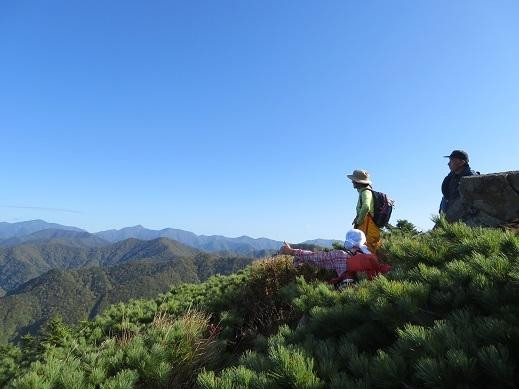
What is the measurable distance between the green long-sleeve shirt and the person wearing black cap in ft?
9.48

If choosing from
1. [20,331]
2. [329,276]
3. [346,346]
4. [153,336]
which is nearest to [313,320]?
[346,346]

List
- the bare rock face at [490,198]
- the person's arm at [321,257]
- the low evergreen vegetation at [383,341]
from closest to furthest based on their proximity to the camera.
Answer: the low evergreen vegetation at [383,341]
the person's arm at [321,257]
the bare rock face at [490,198]

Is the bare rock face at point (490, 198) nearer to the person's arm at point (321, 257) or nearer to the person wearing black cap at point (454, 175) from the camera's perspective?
the person wearing black cap at point (454, 175)

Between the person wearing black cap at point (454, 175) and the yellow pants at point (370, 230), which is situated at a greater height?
the person wearing black cap at point (454, 175)

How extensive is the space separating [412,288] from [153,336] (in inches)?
135

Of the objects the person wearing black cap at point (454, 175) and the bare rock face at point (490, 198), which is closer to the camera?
the bare rock face at point (490, 198)

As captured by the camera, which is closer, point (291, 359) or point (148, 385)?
point (291, 359)

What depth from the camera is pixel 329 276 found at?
768 cm

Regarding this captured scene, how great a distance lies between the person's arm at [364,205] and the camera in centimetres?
809

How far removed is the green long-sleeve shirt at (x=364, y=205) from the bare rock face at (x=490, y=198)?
306 centimetres

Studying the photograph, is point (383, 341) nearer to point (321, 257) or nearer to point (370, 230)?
point (321, 257)

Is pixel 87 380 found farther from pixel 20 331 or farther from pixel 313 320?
pixel 20 331

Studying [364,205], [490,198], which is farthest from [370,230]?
[490,198]

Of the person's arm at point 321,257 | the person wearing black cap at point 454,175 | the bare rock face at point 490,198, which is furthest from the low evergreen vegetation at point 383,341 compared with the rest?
the person wearing black cap at point 454,175
